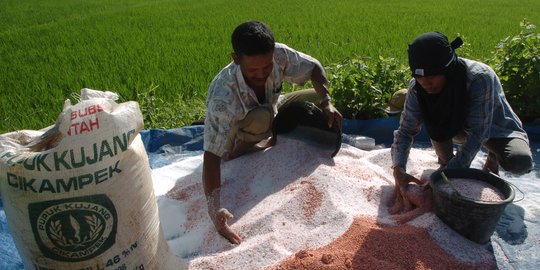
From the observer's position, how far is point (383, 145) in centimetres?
358

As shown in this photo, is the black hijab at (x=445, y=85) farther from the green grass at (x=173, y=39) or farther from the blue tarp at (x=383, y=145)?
the green grass at (x=173, y=39)

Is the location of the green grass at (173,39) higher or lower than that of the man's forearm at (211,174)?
lower

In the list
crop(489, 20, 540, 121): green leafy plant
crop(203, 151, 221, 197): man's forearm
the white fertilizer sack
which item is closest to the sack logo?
the white fertilizer sack

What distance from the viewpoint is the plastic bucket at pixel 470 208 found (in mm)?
2082

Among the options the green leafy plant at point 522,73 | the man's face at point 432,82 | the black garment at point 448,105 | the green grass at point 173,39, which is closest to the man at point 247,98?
the black garment at point 448,105

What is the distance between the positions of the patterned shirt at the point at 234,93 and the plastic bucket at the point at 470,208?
1.10 metres

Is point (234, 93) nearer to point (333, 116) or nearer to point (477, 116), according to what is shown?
point (333, 116)

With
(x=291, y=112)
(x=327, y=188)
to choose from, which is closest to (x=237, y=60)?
(x=291, y=112)

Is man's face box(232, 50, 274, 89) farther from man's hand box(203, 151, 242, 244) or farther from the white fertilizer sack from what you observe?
the white fertilizer sack

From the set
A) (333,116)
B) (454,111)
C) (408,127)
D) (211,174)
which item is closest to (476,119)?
(454,111)

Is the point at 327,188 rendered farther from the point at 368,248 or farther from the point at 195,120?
the point at 195,120

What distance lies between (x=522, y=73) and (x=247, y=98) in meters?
2.18

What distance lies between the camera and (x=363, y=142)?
345cm

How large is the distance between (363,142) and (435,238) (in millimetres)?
1328
